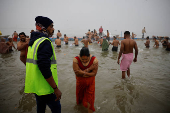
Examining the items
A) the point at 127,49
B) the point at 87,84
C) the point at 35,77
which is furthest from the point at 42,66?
the point at 127,49

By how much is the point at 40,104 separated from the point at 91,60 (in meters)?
1.15

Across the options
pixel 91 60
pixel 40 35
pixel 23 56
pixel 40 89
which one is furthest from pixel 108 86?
pixel 23 56

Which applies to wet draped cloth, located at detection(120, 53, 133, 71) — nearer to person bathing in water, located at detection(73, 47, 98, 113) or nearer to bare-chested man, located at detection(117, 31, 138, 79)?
bare-chested man, located at detection(117, 31, 138, 79)

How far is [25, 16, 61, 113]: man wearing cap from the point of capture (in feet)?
4.07

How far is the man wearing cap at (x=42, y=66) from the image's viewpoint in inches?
48.8

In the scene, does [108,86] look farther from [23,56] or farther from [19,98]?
[23,56]

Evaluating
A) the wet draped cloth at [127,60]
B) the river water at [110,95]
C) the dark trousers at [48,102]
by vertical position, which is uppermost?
the wet draped cloth at [127,60]

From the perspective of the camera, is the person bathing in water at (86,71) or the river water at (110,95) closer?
the person bathing in water at (86,71)

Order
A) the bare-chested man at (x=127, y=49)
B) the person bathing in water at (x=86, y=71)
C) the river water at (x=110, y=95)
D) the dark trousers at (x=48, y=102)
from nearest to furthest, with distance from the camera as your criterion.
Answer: the dark trousers at (x=48, y=102)
the person bathing in water at (x=86, y=71)
the river water at (x=110, y=95)
the bare-chested man at (x=127, y=49)

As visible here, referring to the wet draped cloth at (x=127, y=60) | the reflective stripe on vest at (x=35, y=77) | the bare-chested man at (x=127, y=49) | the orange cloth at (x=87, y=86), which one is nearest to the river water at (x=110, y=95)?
the orange cloth at (x=87, y=86)

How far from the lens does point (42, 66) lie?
1.21 m

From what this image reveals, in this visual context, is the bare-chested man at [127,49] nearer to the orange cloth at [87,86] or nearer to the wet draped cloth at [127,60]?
the wet draped cloth at [127,60]

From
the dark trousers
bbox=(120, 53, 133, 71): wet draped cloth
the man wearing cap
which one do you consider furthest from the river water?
the man wearing cap

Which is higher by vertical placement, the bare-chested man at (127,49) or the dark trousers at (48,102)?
the bare-chested man at (127,49)
